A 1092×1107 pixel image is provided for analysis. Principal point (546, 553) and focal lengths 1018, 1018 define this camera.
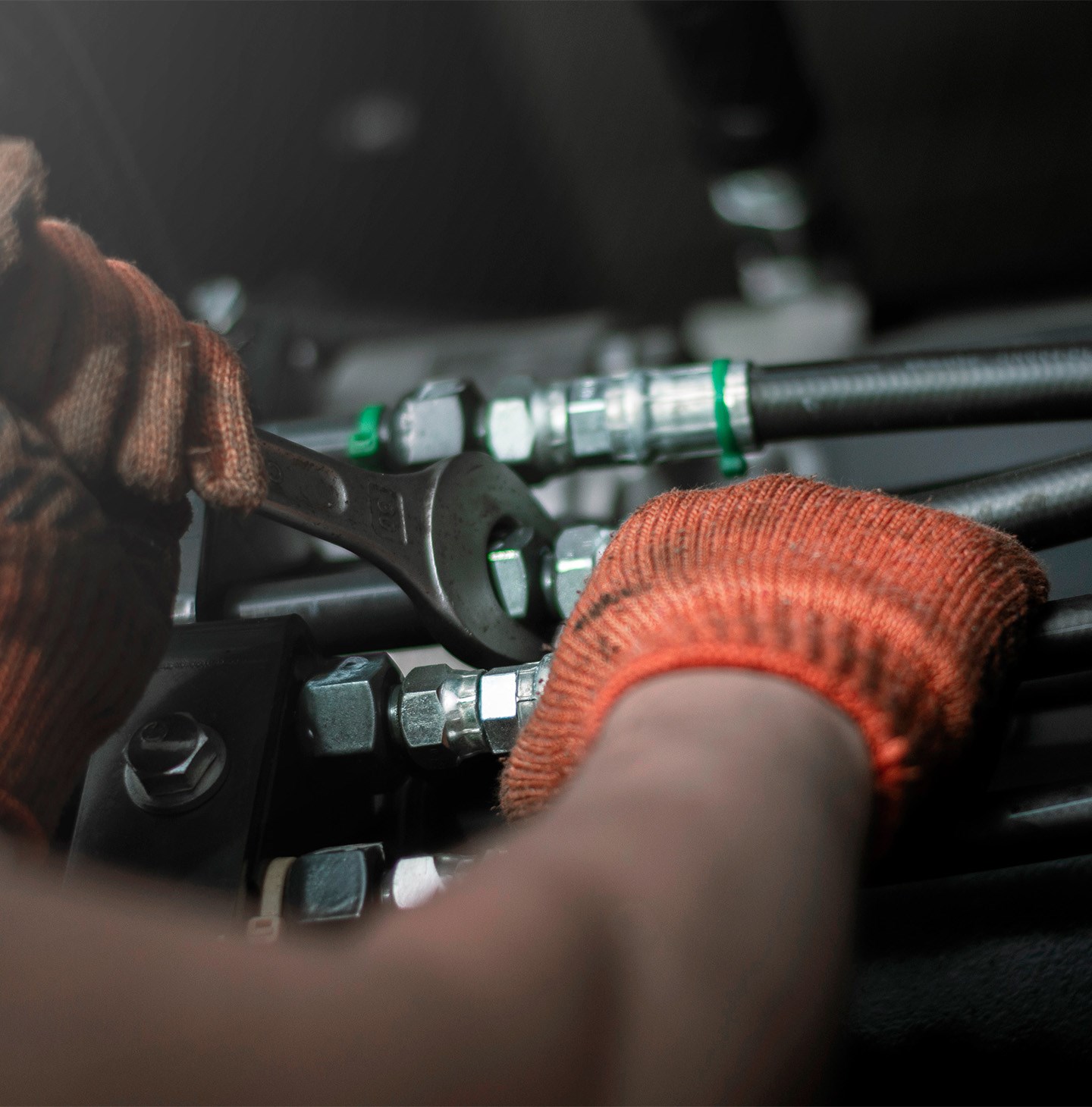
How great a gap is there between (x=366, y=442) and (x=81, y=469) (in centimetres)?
32

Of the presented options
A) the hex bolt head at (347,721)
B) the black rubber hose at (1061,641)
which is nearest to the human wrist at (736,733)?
the black rubber hose at (1061,641)

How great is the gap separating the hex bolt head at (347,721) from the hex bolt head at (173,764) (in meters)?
0.05

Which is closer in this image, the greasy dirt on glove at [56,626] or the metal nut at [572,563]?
the greasy dirt on glove at [56,626]

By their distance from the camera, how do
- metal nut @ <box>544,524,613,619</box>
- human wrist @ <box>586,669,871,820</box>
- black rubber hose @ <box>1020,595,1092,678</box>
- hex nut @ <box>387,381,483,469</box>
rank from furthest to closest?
hex nut @ <box>387,381,483,469</box> → metal nut @ <box>544,524,613,619</box> → black rubber hose @ <box>1020,595,1092,678</box> → human wrist @ <box>586,669,871,820</box>

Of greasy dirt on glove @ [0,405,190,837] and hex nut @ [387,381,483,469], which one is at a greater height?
greasy dirt on glove @ [0,405,190,837]

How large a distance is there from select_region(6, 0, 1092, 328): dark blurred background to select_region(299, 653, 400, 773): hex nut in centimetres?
60

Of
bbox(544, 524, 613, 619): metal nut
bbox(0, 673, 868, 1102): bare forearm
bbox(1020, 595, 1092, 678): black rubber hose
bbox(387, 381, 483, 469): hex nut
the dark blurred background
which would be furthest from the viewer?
the dark blurred background

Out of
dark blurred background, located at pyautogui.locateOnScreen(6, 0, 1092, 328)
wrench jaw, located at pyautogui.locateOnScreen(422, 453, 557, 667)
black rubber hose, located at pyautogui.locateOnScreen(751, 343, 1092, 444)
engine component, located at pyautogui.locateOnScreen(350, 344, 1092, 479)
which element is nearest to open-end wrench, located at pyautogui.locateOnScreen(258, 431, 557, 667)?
wrench jaw, located at pyautogui.locateOnScreen(422, 453, 557, 667)

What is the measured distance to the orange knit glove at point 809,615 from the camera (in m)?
0.36

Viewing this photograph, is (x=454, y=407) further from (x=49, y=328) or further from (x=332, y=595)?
(x=49, y=328)

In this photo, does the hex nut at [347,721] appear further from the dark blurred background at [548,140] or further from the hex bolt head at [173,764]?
the dark blurred background at [548,140]

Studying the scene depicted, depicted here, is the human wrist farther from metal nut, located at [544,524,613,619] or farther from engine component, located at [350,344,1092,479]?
engine component, located at [350,344,1092,479]

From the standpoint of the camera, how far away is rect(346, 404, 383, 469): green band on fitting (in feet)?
2.66

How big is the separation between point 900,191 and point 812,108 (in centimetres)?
19
